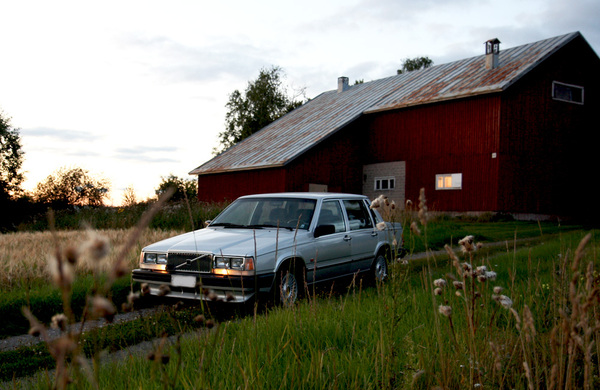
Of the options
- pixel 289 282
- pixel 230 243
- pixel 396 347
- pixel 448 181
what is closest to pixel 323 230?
pixel 289 282

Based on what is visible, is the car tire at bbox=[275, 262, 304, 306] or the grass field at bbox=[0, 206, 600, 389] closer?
the grass field at bbox=[0, 206, 600, 389]

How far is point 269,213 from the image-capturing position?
28.2 feet

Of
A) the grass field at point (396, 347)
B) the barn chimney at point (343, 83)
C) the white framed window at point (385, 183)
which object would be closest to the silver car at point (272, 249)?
the grass field at point (396, 347)

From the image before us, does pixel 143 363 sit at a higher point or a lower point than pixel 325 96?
lower

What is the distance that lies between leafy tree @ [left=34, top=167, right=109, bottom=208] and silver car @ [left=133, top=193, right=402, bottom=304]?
11.5 m

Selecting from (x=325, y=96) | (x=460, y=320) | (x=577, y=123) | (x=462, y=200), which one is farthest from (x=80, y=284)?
(x=325, y=96)

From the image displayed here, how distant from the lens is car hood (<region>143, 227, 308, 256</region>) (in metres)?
6.93

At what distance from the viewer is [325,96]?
37.4 m

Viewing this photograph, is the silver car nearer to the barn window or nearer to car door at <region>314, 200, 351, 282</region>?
car door at <region>314, 200, 351, 282</region>

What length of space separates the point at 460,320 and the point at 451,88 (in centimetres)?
2307

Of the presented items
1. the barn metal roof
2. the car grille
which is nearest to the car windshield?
the car grille

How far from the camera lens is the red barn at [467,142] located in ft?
81.0

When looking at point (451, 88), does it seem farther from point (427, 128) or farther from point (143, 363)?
point (143, 363)

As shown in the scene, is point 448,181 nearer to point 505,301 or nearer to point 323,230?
point 323,230
